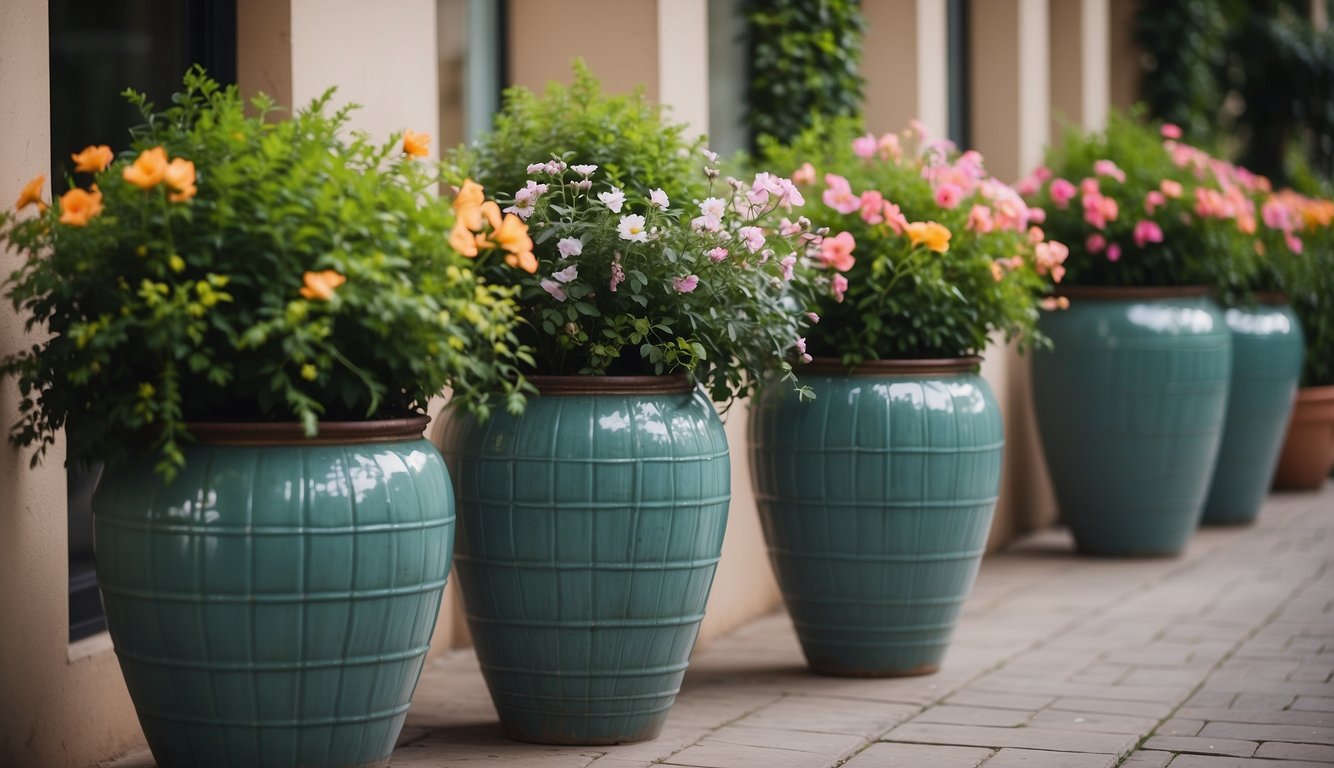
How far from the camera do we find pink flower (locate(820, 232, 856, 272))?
14.3ft

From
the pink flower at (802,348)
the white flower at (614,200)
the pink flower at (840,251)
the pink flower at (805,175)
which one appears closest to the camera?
the white flower at (614,200)

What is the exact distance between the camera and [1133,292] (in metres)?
6.63

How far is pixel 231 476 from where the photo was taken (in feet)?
10.1

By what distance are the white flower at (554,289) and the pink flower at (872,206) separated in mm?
1225

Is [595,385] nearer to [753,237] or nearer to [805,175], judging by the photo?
[753,237]

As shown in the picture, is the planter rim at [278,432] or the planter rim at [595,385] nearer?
the planter rim at [278,432]

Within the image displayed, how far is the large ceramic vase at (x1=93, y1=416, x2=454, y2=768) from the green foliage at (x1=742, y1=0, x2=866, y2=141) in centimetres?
336

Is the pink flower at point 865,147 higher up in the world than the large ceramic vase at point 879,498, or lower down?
higher up

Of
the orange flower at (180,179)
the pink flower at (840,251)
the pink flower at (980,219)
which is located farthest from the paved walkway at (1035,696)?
the orange flower at (180,179)

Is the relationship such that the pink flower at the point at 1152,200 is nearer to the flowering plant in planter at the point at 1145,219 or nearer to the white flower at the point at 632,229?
the flowering plant in planter at the point at 1145,219

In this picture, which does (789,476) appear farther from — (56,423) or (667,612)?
(56,423)

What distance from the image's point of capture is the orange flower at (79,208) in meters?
3.00

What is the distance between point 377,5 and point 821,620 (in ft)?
6.59

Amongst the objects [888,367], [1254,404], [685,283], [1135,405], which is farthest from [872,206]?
[1254,404]
